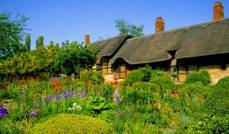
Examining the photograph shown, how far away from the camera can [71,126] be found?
6.27 m

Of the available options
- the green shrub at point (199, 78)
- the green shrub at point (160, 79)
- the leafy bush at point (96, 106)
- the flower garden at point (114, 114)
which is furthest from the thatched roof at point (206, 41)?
the leafy bush at point (96, 106)

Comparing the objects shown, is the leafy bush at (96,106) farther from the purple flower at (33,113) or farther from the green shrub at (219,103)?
the green shrub at (219,103)

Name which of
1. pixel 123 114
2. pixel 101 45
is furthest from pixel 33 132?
pixel 101 45

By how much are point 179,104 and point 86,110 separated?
12.0 ft

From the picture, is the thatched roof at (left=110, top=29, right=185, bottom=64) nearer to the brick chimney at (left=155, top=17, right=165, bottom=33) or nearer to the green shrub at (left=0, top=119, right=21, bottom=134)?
the brick chimney at (left=155, top=17, right=165, bottom=33)

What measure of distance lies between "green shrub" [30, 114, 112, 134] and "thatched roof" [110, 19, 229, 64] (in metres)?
19.5

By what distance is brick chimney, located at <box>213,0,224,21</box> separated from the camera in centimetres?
2953

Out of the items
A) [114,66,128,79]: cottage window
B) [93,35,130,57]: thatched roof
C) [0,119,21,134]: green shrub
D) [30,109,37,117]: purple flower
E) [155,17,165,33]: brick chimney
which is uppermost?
[155,17,165,33]: brick chimney

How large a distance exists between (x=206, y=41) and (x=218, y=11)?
545cm

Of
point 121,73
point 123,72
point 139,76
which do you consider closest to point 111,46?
point 121,73

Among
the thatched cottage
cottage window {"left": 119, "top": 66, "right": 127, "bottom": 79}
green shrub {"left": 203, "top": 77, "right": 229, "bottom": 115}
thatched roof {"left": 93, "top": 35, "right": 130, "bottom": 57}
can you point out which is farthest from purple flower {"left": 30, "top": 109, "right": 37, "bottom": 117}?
thatched roof {"left": 93, "top": 35, "right": 130, "bottom": 57}

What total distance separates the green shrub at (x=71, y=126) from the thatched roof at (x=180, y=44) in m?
19.5

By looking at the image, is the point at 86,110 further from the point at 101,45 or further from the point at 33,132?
the point at 101,45

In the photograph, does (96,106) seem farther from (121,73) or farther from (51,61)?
(121,73)
